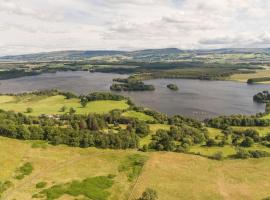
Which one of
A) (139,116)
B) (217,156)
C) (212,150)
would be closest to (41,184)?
(217,156)

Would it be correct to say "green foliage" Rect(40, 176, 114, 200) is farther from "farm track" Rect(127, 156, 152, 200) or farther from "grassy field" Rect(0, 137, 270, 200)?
"farm track" Rect(127, 156, 152, 200)

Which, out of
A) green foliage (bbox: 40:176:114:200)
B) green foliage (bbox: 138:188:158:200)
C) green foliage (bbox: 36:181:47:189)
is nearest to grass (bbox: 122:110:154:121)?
green foliage (bbox: 40:176:114:200)

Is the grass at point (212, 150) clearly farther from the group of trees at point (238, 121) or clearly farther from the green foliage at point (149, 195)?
the green foliage at point (149, 195)

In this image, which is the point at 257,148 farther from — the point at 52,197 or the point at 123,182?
the point at 52,197

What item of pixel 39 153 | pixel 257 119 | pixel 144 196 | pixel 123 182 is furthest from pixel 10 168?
pixel 257 119

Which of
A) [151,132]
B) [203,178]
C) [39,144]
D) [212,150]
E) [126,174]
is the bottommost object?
[212,150]

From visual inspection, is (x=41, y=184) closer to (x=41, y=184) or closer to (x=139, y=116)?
(x=41, y=184)

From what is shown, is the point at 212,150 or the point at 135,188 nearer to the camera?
the point at 135,188
